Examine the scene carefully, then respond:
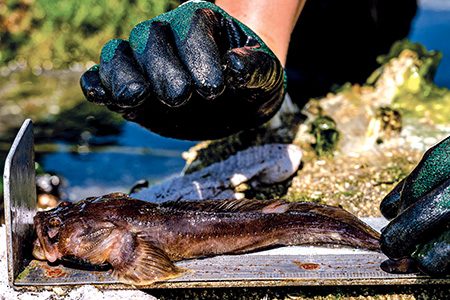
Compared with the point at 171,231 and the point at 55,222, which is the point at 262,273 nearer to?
the point at 171,231

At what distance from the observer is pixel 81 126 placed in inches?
281

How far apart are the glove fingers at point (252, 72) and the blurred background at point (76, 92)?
7.71 ft

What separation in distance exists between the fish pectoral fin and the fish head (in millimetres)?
243

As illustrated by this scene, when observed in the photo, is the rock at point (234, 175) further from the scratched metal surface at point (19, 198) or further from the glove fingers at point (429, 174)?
the glove fingers at point (429, 174)

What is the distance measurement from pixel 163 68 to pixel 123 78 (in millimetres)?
163

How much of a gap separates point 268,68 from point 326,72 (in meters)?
3.17

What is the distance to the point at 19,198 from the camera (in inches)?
109

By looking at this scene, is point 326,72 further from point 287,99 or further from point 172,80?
point 172,80

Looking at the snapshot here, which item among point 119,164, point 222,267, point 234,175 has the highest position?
point 222,267

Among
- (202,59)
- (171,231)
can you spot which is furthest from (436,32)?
(171,231)

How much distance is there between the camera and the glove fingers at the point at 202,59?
2.74 m

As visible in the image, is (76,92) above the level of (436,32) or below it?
above

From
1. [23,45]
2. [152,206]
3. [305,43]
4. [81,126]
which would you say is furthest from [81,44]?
[152,206]

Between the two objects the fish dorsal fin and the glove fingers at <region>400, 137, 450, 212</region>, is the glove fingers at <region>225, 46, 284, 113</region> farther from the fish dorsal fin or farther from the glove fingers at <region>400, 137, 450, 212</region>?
the glove fingers at <region>400, 137, 450, 212</region>
